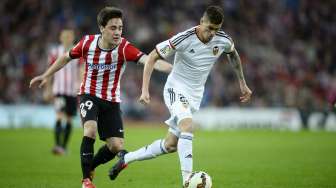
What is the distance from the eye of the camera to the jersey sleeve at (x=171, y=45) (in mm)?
7566

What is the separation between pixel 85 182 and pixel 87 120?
740mm

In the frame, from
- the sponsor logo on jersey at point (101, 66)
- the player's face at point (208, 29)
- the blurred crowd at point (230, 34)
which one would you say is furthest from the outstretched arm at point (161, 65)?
the blurred crowd at point (230, 34)

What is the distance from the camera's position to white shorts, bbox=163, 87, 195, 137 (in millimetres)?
7469

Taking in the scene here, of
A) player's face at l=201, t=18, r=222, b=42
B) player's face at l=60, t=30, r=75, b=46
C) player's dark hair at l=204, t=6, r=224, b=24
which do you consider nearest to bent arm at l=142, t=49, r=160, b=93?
player's face at l=201, t=18, r=222, b=42

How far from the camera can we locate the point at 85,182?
7.39 metres

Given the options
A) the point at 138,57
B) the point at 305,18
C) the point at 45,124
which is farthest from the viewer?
the point at 305,18

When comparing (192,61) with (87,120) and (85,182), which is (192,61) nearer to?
(87,120)

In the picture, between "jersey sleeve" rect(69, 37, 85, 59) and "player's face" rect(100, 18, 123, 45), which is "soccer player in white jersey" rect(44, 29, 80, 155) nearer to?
"jersey sleeve" rect(69, 37, 85, 59)

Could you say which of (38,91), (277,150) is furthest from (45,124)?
(277,150)

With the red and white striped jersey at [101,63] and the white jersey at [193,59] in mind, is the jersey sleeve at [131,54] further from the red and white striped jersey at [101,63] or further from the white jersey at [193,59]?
the white jersey at [193,59]

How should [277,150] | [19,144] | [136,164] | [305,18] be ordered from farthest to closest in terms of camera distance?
[305,18] < [19,144] < [277,150] < [136,164]

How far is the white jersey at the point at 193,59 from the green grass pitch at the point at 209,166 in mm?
1226

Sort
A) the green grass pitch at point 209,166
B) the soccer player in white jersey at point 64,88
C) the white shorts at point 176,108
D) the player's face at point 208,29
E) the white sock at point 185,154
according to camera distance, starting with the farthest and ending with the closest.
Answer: the soccer player in white jersey at point 64,88 → the green grass pitch at point 209,166 → the white shorts at point 176,108 → the player's face at point 208,29 → the white sock at point 185,154

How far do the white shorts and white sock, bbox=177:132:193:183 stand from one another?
274mm
